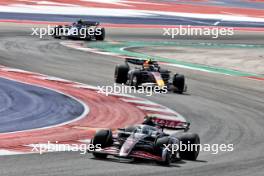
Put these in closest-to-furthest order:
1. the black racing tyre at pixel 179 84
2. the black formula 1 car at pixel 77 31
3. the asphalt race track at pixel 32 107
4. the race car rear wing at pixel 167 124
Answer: the race car rear wing at pixel 167 124, the asphalt race track at pixel 32 107, the black racing tyre at pixel 179 84, the black formula 1 car at pixel 77 31

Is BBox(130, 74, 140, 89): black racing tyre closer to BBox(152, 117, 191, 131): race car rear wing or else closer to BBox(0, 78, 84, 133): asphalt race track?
BBox(0, 78, 84, 133): asphalt race track

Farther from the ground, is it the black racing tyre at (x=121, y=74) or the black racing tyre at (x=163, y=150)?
the black racing tyre at (x=163, y=150)

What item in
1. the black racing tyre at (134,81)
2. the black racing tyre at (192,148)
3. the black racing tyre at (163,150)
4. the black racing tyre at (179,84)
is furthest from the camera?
the black racing tyre at (134,81)

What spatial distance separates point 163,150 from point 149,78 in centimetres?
1232

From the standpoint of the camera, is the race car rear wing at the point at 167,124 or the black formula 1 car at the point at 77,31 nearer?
the race car rear wing at the point at 167,124

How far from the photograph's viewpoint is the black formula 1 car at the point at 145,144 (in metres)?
16.9

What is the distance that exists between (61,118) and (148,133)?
538 cm

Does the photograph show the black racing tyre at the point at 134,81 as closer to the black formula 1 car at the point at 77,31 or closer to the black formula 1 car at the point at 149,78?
the black formula 1 car at the point at 149,78

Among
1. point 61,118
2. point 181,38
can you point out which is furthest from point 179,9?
point 61,118

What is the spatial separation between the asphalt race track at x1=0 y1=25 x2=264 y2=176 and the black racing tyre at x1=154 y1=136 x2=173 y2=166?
189mm

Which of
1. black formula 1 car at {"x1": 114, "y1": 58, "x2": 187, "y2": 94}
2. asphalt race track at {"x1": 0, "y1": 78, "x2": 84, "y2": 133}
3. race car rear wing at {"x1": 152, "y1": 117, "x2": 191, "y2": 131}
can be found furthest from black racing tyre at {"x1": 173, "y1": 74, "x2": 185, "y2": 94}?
race car rear wing at {"x1": 152, "y1": 117, "x2": 191, "y2": 131}

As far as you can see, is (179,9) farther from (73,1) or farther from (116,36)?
(116,36)

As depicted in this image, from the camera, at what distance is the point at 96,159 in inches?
664

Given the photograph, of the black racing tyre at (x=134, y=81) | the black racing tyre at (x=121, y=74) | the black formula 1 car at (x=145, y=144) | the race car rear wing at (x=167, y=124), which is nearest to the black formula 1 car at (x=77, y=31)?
the black racing tyre at (x=121, y=74)
